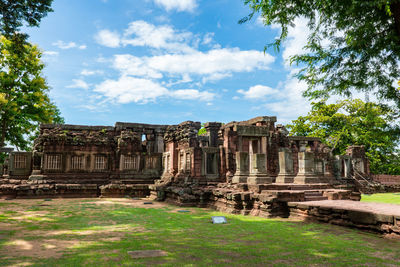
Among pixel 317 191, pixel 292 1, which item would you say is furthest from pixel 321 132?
pixel 292 1

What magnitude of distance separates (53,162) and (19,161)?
235 centimetres

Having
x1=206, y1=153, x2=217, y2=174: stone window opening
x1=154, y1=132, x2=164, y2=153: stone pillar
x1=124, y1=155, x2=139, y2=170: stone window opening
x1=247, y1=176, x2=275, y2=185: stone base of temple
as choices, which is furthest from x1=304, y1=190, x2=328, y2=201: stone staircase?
x1=154, y1=132, x2=164, y2=153: stone pillar

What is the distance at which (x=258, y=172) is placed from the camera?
1280 cm

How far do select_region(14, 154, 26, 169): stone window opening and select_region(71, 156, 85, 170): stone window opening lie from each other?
3.22 m

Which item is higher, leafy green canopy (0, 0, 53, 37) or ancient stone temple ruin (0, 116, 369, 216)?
leafy green canopy (0, 0, 53, 37)

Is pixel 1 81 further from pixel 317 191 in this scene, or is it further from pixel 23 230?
pixel 317 191

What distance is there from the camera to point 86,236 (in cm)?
690

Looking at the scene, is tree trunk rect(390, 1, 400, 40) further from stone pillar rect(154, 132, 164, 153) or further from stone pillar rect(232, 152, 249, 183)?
stone pillar rect(154, 132, 164, 153)

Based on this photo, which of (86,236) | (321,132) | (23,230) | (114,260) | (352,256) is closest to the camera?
(114,260)

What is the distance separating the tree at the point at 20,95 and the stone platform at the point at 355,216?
79.8 feet

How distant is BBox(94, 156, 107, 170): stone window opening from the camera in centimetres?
2134

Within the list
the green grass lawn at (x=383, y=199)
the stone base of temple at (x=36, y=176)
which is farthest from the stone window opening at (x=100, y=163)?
the green grass lawn at (x=383, y=199)

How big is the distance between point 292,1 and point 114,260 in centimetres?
946

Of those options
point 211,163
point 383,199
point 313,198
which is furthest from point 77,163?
point 383,199
